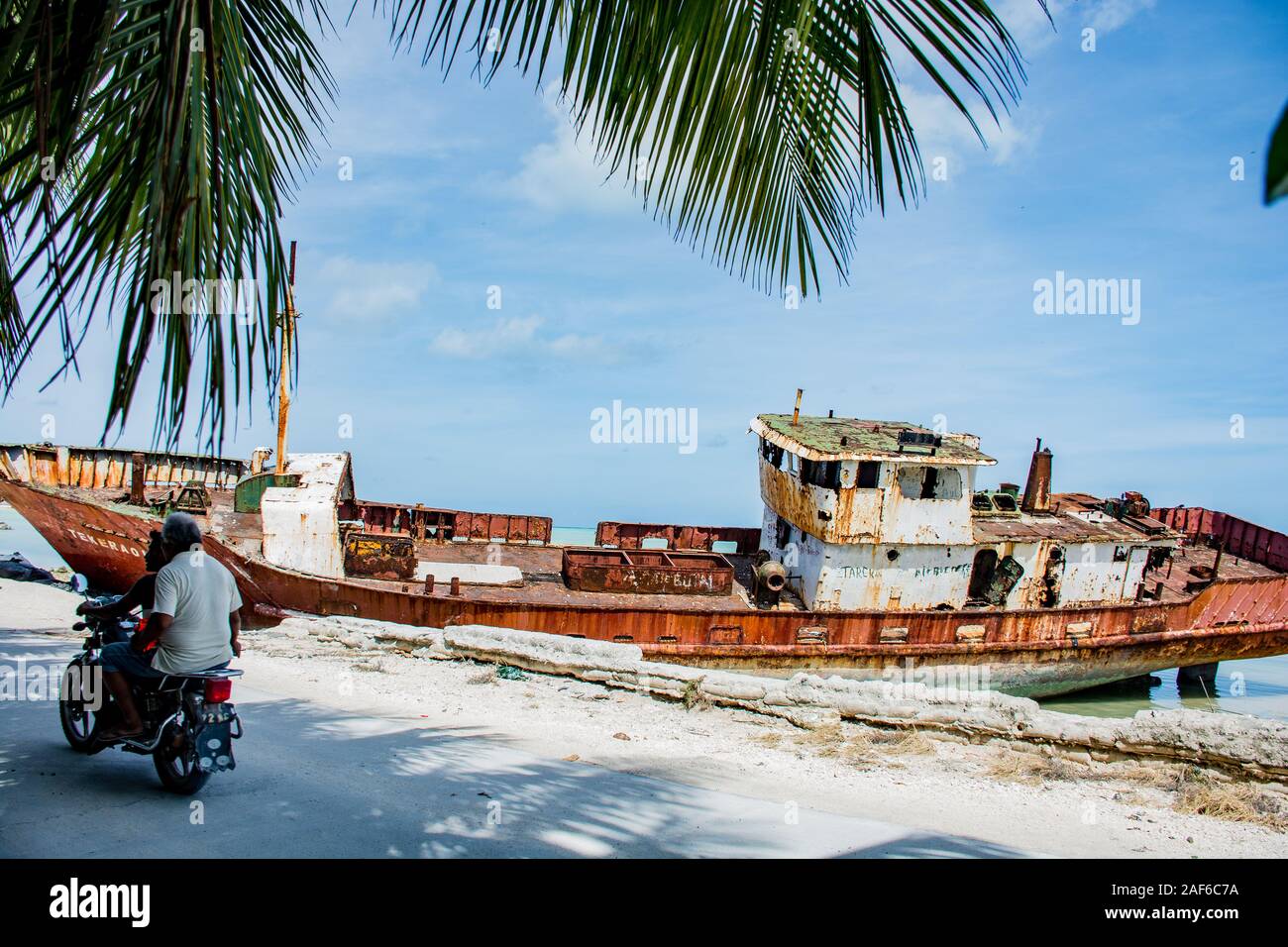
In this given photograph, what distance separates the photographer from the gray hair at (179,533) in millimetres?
4516

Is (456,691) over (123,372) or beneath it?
beneath

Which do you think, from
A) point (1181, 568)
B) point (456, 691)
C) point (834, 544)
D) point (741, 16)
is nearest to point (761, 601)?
point (834, 544)

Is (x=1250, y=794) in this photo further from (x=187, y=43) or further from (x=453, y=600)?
(x=453, y=600)

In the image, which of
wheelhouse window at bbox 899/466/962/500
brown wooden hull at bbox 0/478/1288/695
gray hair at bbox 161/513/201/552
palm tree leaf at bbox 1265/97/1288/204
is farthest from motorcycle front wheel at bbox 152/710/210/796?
wheelhouse window at bbox 899/466/962/500

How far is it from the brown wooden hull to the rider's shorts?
9590 mm

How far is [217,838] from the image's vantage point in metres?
4.13

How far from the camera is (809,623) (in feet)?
50.8

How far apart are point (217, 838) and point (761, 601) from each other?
1300 centimetres

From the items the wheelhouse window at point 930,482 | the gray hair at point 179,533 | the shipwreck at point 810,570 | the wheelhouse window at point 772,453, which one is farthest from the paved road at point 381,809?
the wheelhouse window at point 772,453

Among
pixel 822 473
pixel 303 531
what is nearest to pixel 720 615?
pixel 822 473

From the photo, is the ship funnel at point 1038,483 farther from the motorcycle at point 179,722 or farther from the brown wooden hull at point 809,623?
the motorcycle at point 179,722

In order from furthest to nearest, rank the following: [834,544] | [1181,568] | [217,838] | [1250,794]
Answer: [1181,568], [834,544], [1250,794], [217,838]

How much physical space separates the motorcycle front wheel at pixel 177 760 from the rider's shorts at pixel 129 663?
1.02ft

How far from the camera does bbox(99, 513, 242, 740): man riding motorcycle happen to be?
4434 mm
